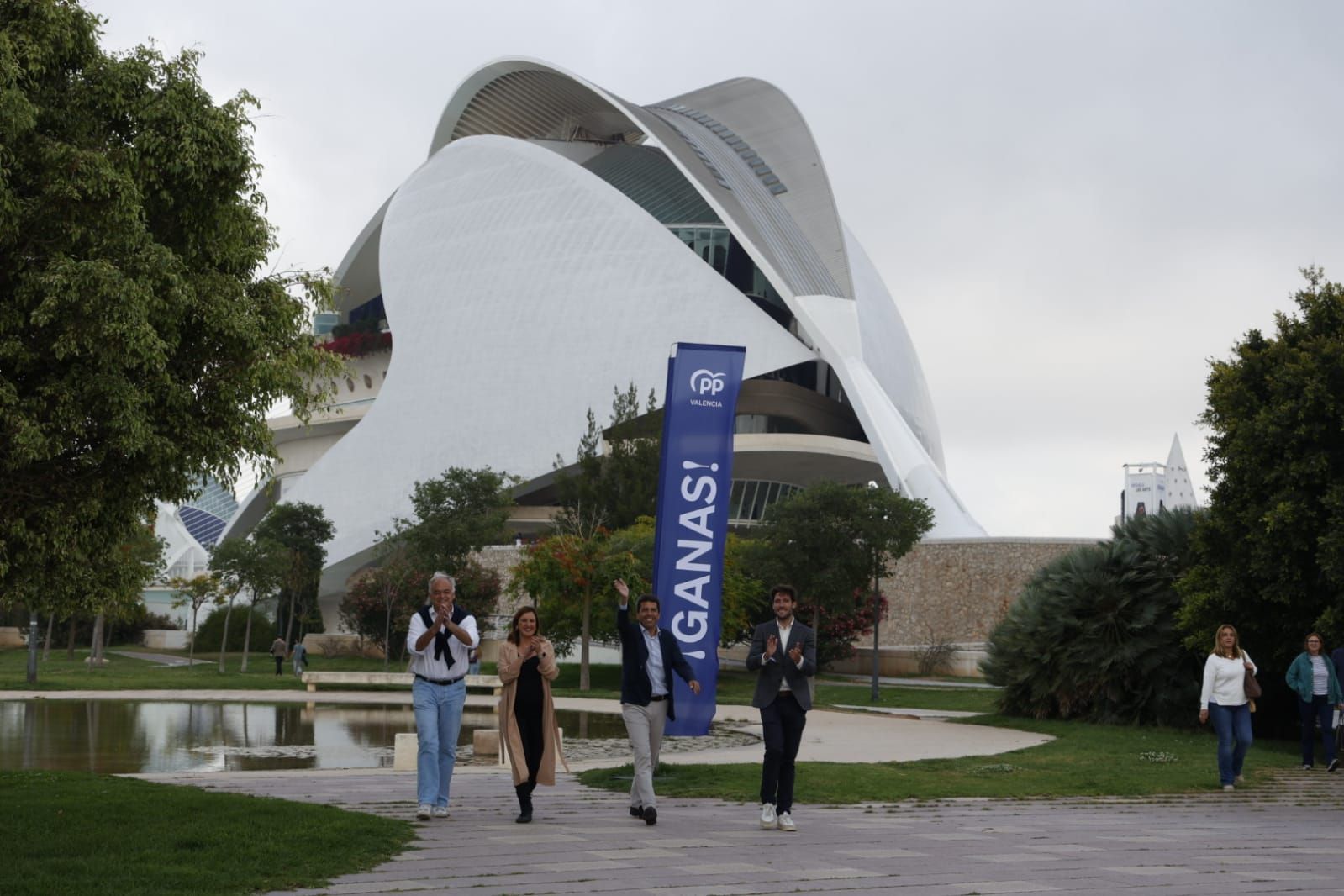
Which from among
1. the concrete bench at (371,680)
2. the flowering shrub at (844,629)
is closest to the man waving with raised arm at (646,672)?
the concrete bench at (371,680)

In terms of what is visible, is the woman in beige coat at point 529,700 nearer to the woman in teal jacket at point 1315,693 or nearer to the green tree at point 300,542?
the woman in teal jacket at point 1315,693

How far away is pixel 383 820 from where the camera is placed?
25.6 ft

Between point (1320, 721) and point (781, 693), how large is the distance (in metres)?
7.61

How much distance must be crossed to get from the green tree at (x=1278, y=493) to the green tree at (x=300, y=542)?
102 ft

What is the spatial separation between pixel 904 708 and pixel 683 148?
31496mm

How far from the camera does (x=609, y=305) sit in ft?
162

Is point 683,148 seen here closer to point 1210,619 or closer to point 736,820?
point 1210,619

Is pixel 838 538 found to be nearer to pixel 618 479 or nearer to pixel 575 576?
pixel 575 576

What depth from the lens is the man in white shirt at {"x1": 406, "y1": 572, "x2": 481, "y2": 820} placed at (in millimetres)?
8594

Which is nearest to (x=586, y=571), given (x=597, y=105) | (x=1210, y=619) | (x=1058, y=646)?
(x=1058, y=646)

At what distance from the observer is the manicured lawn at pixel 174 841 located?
5879 millimetres

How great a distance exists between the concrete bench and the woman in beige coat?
16.9m

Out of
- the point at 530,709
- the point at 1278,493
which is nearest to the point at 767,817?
the point at 530,709

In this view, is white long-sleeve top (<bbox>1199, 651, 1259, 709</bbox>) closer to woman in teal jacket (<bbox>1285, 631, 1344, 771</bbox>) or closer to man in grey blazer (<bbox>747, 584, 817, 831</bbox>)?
woman in teal jacket (<bbox>1285, 631, 1344, 771</bbox>)
